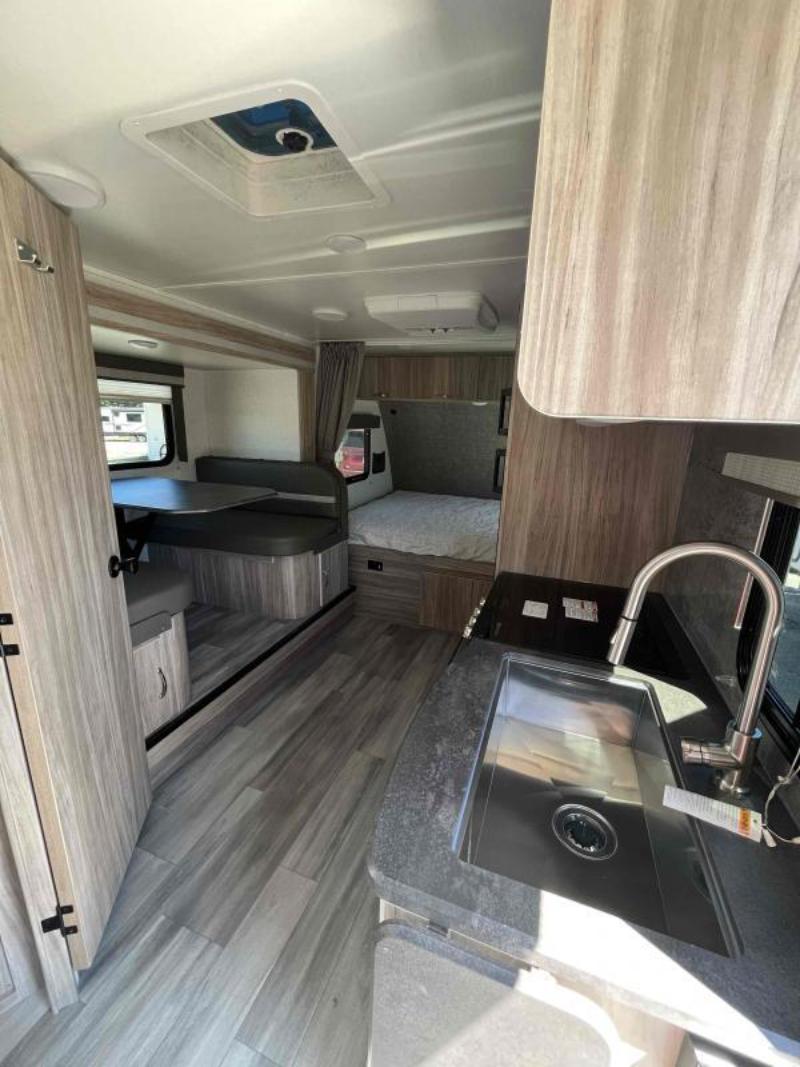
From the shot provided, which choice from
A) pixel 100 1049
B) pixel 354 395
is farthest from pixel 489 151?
pixel 354 395

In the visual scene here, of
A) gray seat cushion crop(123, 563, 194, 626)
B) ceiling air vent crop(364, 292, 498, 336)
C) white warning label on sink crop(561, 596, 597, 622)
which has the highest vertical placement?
ceiling air vent crop(364, 292, 498, 336)

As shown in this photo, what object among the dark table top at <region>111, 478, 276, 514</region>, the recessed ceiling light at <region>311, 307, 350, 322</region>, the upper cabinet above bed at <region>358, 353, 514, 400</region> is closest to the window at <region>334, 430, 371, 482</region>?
the upper cabinet above bed at <region>358, 353, 514, 400</region>

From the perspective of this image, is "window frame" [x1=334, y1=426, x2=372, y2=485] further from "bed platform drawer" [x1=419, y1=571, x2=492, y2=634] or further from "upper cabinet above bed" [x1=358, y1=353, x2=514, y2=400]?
"bed platform drawer" [x1=419, y1=571, x2=492, y2=634]

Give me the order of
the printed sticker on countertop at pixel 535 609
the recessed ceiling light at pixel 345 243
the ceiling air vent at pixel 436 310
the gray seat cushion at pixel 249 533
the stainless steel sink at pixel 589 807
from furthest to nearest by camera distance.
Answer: the gray seat cushion at pixel 249 533
the ceiling air vent at pixel 436 310
the printed sticker on countertop at pixel 535 609
the recessed ceiling light at pixel 345 243
the stainless steel sink at pixel 589 807

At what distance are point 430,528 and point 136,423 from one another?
2649 mm

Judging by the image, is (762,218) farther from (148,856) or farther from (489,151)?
(148,856)

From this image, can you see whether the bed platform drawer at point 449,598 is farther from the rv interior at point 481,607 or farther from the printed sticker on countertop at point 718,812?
the printed sticker on countertop at point 718,812

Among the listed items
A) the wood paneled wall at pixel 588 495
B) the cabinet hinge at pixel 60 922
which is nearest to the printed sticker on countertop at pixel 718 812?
the wood paneled wall at pixel 588 495

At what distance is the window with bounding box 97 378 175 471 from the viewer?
3.32m

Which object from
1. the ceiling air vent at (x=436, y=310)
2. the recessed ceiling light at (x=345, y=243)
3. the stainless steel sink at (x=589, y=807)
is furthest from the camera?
the ceiling air vent at (x=436, y=310)

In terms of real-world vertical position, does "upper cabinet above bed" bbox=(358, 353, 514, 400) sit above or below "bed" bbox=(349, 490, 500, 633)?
above

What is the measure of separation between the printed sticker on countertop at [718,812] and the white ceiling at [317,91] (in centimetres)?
132

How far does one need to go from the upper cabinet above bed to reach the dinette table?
1779mm

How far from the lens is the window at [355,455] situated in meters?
4.59
